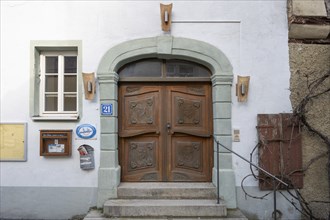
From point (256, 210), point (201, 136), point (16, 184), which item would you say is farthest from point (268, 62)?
point (16, 184)

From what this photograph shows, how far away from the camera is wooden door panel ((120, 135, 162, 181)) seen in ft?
17.5

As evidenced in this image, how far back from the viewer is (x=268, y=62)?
5.19 metres

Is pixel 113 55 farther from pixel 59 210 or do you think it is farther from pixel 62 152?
pixel 59 210

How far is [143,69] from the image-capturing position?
541 cm

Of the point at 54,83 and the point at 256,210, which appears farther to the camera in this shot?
the point at 54,83

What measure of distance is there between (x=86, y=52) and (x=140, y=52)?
97 centimetres

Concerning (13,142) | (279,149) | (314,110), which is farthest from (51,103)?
(314,110)

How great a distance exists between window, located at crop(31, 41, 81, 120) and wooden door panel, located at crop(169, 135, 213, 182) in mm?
1983

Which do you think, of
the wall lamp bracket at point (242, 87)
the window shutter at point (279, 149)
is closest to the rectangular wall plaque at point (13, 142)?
the wall lamp bracket at point (242, 87)

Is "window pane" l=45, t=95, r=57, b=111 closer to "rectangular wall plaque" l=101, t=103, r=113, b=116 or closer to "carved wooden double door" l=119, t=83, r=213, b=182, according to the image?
"rectangular wall plaque" l=101, t=103, r=113, b=116

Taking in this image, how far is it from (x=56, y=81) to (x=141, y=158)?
2.15 metres

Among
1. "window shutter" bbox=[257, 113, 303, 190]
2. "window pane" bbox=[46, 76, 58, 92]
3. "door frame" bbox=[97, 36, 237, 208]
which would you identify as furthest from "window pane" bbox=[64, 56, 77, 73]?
"window shutter" bbox=[257, 113, 303, 190]

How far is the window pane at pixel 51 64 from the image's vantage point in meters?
5.38

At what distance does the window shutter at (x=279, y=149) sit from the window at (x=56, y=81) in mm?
3413
